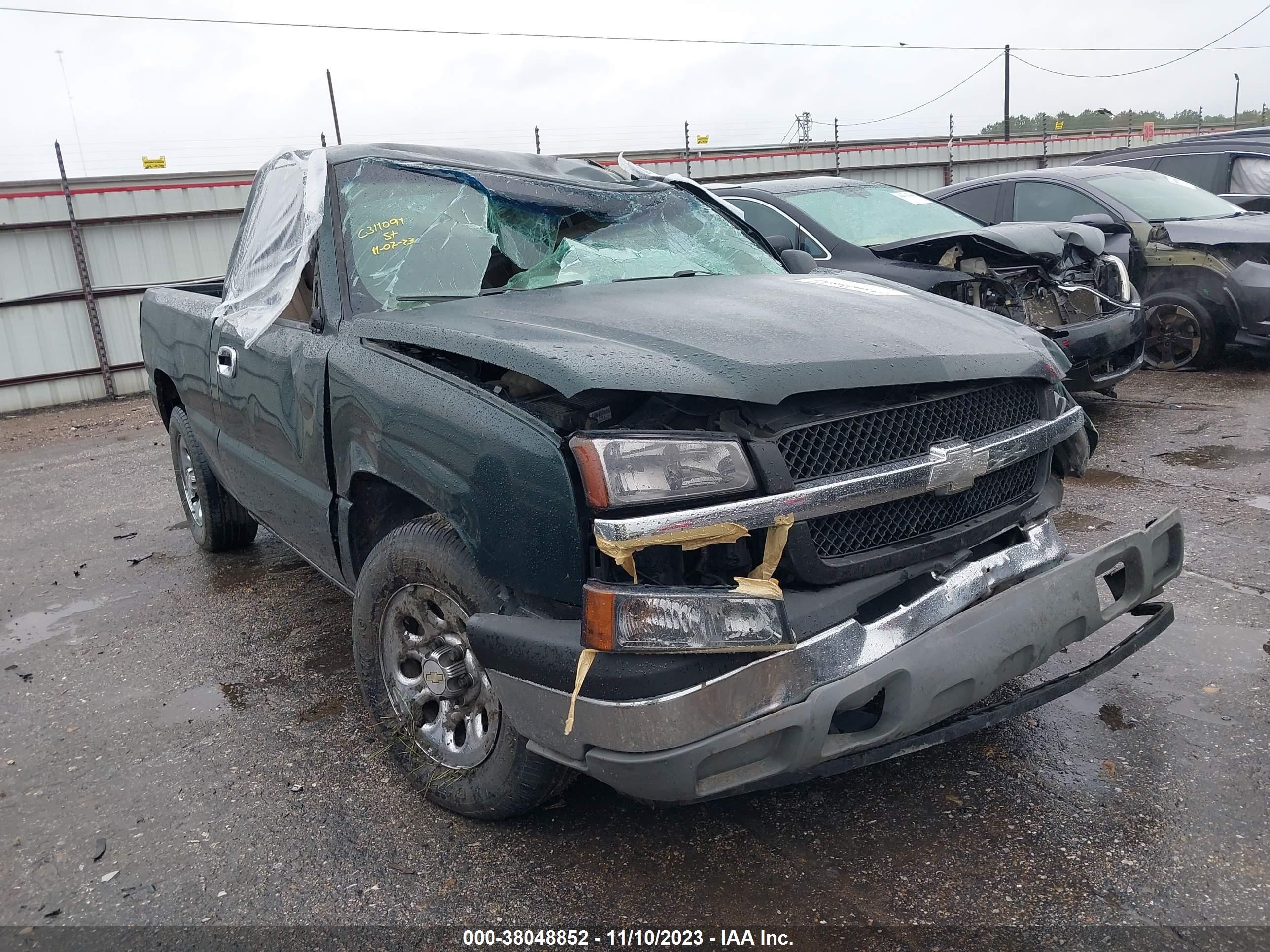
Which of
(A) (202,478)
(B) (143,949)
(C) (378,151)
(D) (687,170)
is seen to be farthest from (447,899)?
(D) (687,170)

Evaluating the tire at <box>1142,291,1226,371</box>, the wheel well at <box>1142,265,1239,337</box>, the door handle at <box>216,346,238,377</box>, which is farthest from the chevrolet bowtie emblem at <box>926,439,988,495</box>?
the wheel well at <box>1142,265,1239,337</box>

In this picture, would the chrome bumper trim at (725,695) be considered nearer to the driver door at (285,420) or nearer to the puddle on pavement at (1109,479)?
the driver door at (285,420)

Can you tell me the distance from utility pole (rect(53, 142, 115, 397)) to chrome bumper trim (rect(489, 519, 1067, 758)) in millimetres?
11089

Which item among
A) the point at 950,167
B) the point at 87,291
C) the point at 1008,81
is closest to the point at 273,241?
the point at 87,291

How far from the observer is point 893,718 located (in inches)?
85.0

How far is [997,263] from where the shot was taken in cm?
633

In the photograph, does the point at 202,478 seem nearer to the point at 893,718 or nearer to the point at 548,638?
the point at 548,638

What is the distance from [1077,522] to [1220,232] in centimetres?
406

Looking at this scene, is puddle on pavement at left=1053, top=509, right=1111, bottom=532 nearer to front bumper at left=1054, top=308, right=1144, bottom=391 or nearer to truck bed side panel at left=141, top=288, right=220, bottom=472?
front bumper at left=1054, top=308, right=1144, bottom=391

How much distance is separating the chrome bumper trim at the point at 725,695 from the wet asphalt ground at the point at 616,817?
493mm

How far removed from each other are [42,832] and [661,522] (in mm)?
2100

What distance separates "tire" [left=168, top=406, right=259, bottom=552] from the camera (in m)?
4.99

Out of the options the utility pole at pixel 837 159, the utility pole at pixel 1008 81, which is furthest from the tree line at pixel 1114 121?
the utility pole at pixel 837 159

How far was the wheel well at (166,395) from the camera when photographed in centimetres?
523
